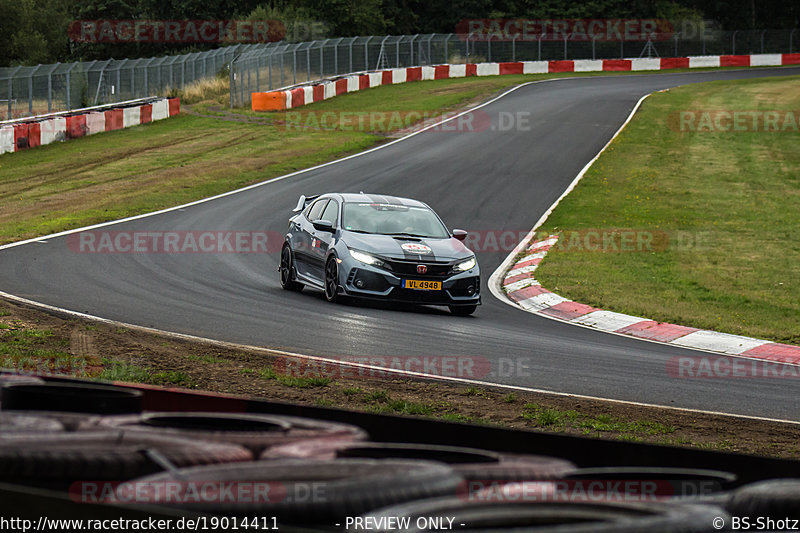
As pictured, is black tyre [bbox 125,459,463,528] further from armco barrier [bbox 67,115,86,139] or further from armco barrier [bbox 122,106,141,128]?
armco barrier [bbox 122,106,141,128]

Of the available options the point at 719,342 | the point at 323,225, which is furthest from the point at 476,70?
the point at 719,342

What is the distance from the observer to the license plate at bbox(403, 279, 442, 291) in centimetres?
1346

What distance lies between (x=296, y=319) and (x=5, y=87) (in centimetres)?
2708

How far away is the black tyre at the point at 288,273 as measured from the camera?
14.9 m

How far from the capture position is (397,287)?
13.4 meters

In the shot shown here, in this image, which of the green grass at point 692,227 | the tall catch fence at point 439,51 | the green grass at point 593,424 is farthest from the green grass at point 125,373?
the tall catch fence at point 439,51

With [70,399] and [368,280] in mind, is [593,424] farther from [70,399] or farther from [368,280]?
[368,280]

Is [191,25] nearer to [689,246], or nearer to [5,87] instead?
[5,87]

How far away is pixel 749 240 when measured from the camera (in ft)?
63.1

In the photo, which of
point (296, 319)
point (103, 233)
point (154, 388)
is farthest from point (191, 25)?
point (154, 388)

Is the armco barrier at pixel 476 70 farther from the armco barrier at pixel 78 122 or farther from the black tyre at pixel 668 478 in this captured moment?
the black tyre at pixel 668 478

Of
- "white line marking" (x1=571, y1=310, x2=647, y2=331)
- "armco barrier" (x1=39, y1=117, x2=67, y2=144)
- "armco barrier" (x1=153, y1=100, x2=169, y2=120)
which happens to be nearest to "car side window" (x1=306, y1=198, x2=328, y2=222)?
"white line marking" (x1=571, y1=310, x2=647, y2=331)

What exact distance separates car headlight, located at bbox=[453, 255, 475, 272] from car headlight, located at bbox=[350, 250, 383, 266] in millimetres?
1138

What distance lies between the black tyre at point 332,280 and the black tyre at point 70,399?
9.53 m
